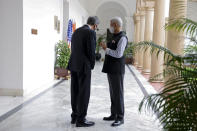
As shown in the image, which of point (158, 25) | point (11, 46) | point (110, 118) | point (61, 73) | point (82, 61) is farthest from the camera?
point (61, 73)

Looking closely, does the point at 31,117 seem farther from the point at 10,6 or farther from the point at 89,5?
the point at 89,5

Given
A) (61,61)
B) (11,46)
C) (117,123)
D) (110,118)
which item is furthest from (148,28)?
(117,123)

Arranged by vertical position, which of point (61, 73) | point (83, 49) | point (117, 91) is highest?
point (83, 49)

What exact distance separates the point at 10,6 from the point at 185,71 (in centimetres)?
584

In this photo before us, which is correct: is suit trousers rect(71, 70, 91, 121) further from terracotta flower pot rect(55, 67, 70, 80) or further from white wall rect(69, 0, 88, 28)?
white wall rect(69, 0, 88, 28)

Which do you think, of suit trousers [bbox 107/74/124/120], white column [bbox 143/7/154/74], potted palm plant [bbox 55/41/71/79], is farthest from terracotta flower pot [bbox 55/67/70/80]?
suit trousers [bbox 107/74/124/120]

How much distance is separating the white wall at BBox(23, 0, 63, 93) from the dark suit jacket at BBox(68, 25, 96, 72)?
117 inches

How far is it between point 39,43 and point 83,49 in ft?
13.4

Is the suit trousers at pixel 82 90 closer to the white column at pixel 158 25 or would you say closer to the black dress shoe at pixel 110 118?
the black dress shoe at pixel 110 118

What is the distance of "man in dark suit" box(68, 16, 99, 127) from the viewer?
4.22 m

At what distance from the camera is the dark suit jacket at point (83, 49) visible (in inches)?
166

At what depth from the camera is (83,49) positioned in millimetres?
4266

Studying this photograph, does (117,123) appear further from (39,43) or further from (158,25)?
(158,25)

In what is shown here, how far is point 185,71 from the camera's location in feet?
6.50
